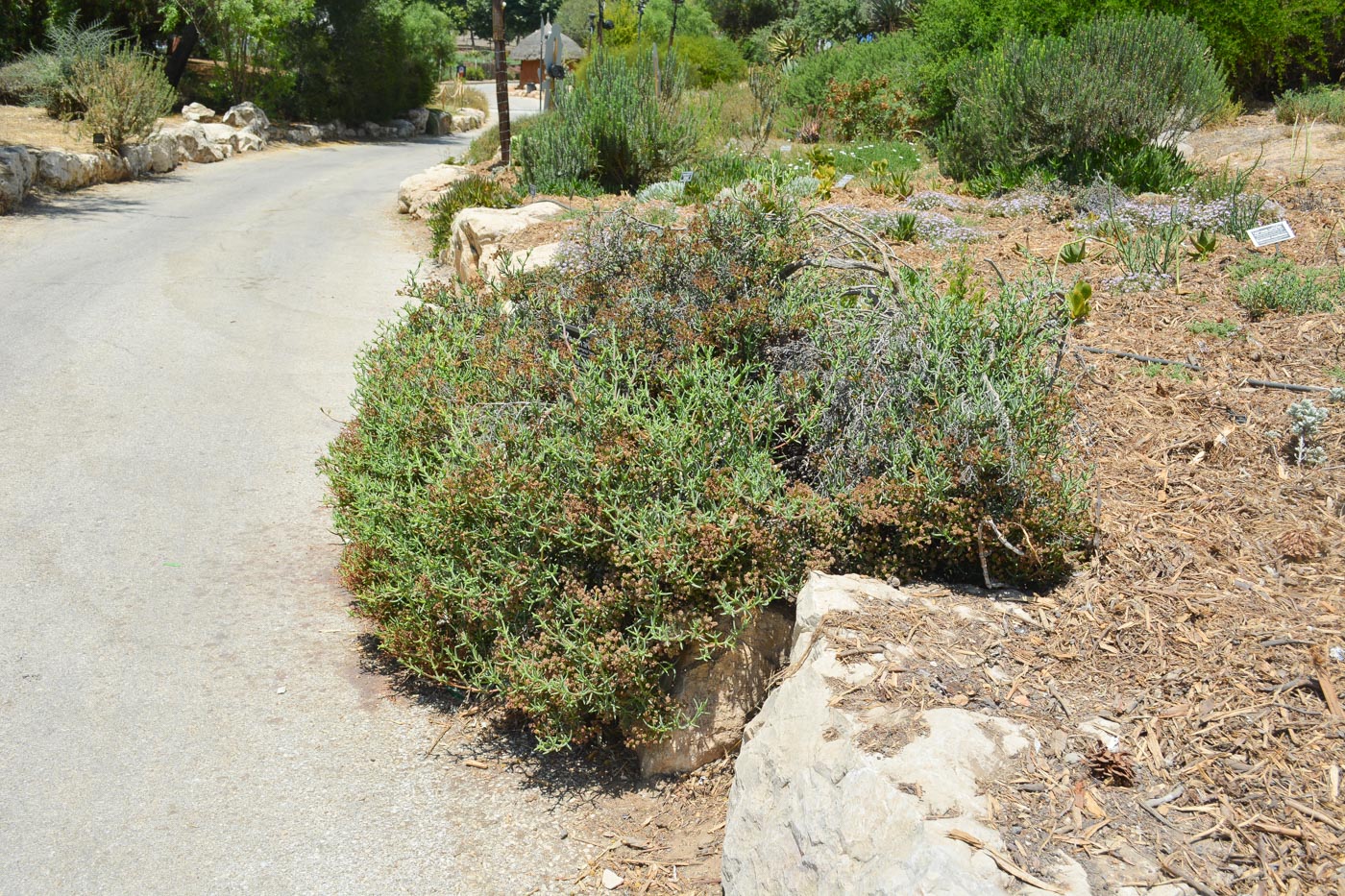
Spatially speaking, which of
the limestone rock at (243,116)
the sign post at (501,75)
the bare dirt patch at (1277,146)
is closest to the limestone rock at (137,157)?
the sign post at (501,75)

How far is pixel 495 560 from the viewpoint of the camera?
143 inches

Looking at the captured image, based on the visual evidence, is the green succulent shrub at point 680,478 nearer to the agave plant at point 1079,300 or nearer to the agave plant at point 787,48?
the agave plant at point 1079,300

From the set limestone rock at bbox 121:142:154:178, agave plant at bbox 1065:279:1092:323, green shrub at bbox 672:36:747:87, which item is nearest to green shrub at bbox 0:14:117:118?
limestone rock at bbox 121:142:154:178

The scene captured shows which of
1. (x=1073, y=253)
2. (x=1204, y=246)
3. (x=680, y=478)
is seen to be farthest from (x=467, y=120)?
(x=680, y=478)

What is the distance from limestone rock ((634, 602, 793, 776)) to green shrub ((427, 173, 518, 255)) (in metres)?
8.98

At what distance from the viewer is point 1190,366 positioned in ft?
15.5

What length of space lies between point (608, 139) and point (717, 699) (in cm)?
854

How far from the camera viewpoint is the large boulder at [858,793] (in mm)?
2316

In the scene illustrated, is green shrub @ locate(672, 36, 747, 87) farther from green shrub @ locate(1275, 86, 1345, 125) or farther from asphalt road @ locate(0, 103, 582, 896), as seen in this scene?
asphalt road @ locate(0, 103, 582, 896)

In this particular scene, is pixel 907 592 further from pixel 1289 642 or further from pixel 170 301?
pixel 170 301

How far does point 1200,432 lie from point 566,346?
279 centimetres

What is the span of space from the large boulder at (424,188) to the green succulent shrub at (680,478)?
1148cm

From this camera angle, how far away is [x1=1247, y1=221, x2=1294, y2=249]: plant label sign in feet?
20.4

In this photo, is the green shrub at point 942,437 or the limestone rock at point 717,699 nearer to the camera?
the green shrub at point 942,437
